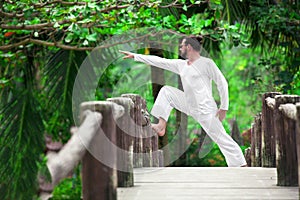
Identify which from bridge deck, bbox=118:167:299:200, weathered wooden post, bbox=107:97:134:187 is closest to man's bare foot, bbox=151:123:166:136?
bridge deck, bbox=118:167:299:200

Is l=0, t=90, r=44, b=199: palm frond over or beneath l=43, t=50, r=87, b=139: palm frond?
beneath

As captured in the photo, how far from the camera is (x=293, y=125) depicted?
4164 mm

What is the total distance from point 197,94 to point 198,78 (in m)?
0.15

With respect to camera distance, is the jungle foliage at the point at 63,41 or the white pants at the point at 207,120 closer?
the white pants at the point at 207,120

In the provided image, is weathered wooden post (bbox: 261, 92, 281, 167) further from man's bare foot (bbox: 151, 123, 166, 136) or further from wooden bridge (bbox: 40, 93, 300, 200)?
man's bare foot (bbox: 151, 123, 166, 136)

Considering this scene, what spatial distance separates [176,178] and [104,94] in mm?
6856

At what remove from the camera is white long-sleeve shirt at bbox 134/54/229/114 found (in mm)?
5516

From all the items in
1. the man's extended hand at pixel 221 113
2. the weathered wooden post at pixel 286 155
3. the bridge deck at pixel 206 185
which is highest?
the man's extended hand at pixel 221 113

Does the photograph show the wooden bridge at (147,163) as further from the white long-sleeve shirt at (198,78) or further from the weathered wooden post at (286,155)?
the white long-sleeve shirt at (198,78)

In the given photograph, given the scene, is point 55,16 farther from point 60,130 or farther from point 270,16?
point 60,130

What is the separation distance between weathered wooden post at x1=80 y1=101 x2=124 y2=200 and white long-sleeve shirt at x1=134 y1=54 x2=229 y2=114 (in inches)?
82.0

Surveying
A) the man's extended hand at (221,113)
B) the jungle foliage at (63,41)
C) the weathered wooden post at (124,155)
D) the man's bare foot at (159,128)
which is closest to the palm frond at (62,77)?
the jungle foliage at (63,41)

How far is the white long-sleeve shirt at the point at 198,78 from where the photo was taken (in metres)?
5.52

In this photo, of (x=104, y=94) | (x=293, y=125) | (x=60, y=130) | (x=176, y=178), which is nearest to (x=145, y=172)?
(x=176, y=178)
